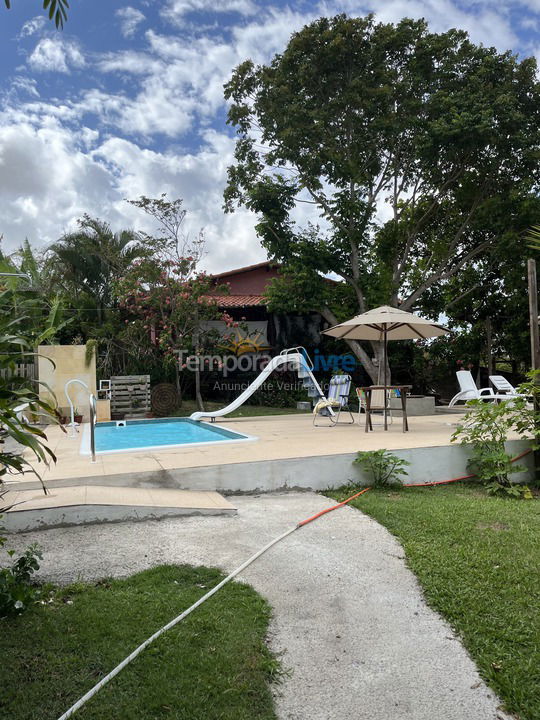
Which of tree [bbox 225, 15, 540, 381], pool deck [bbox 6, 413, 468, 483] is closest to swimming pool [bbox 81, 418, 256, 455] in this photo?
pool deck [bbox 6, 413, 468, 483]

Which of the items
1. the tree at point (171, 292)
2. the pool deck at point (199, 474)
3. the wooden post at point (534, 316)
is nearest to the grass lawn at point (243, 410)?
the tree at point (171, 292)

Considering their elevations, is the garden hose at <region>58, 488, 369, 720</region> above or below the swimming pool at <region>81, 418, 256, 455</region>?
below

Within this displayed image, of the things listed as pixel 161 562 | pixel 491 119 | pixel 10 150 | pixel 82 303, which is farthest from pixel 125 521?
pixel 491 119

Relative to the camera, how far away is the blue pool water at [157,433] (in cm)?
919

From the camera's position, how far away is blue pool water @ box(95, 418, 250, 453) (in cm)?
919

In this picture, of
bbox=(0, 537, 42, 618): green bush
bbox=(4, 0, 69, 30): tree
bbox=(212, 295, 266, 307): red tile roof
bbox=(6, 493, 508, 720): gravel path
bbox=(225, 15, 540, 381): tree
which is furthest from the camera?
bbox=(212, 295, 266, 307): red tile roof

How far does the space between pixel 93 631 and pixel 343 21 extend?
17.0m

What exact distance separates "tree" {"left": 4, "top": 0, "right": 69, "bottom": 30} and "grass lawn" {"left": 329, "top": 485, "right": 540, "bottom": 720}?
3.17 meters

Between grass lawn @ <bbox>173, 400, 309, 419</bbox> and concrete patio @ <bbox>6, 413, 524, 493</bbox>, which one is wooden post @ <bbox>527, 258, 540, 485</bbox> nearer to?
concrete patio @ <bbox>6, 413, 524, 493</bbox>

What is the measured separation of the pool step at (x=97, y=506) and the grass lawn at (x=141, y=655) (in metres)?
1.21

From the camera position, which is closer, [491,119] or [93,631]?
[93,631]

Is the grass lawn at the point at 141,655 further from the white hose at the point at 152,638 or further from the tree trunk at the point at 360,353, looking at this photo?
the tree trunk at the point at 360,353

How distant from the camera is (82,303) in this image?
51.9ft

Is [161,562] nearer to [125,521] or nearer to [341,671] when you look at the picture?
[125,521]
